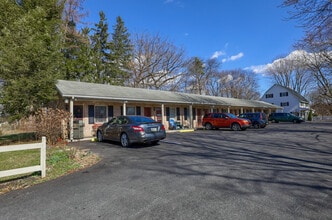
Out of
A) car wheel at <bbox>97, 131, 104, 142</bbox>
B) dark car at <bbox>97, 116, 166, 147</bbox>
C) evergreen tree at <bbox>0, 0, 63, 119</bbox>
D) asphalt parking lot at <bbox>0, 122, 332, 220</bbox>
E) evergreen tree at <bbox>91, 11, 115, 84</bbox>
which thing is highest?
evergreen tree at <bbox>91, 11, 115, 84</bbox>

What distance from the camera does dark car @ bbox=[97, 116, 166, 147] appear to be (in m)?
9.30

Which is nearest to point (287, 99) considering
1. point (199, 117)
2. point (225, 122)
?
point (199, 117)

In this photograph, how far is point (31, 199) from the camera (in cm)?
400

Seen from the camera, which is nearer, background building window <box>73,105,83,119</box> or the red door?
background building window <box>73,105,83,119</box>

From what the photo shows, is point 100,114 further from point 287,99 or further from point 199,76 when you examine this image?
point 287,99

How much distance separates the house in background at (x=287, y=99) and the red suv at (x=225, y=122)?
34.8 m

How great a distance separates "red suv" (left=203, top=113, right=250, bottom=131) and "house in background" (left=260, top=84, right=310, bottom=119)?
1371 inches

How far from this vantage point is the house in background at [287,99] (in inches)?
1946

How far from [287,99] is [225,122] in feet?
132

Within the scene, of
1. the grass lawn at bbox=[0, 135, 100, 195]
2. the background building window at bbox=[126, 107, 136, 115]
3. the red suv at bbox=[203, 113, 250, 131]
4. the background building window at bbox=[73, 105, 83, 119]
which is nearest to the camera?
the grass lawn at bbox=[0, 135, 100, 195]

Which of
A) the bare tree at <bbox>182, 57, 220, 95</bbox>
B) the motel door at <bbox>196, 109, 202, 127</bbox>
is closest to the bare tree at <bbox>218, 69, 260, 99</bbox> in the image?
the bare tree at <bbox>182, 57, 220, 95</bbox>

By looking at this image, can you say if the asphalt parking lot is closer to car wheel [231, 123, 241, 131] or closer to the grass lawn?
the grass lawn

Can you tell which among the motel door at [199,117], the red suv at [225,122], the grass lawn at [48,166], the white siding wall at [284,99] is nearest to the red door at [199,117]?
the motel door at [199,117]

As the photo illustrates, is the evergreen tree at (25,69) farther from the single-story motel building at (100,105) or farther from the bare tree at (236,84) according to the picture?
the bare tree at (236,84)
